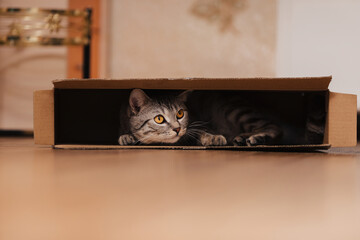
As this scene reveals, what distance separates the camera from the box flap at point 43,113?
3.16 ft

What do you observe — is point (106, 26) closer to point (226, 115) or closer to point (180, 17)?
point (180, 17)

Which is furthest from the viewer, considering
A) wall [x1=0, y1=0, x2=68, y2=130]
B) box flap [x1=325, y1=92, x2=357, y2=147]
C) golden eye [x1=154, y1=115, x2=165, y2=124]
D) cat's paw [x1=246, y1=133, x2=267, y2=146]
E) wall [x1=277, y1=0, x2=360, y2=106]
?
wall [x1=0, y1=0, x2=68, y2=130]

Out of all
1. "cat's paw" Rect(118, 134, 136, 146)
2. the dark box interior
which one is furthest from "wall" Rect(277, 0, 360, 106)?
"cat's paw" Rect(118, 134, 136, 146)

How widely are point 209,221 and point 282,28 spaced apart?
1.82 metres

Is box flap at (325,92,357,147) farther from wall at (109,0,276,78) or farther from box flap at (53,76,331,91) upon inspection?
wall at (109,0,276,78)

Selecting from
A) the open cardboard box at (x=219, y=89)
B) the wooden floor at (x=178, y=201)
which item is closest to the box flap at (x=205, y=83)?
the open cardboard box at (x=219, y=89)

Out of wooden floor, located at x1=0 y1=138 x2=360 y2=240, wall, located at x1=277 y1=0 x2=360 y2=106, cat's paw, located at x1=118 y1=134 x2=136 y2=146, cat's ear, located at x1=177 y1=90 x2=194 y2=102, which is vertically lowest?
wooden floor, located at x1=0 y1=138 x2=360 y2=240

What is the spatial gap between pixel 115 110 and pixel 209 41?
3.00 feet

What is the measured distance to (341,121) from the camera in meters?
0.90

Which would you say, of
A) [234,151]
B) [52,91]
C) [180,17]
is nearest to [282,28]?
[180,17]

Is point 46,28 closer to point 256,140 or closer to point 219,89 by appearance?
point 219,89

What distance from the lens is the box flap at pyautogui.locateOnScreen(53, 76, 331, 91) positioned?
35.3 inches

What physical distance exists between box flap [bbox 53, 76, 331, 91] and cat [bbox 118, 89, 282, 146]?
0.11 metres

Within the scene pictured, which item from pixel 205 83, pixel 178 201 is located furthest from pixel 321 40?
pixel 178 201
